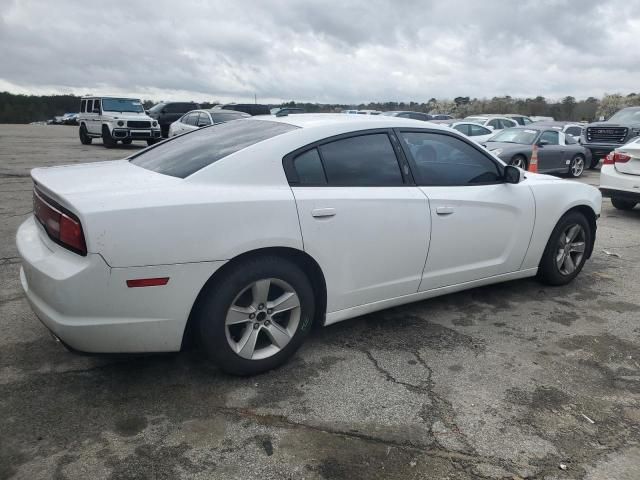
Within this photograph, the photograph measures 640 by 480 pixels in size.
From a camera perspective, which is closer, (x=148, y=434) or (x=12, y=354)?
(x=148, y=434)

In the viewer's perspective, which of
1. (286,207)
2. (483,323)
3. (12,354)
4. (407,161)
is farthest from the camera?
(483,323)

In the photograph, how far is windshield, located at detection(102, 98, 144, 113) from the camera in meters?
19.6

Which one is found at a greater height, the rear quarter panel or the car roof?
the car roof

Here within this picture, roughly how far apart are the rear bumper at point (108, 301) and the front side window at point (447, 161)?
177 cm

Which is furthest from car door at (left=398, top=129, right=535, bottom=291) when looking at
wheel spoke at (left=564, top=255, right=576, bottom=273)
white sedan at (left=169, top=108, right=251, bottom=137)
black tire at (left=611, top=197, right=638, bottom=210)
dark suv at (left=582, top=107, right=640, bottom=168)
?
dark suv at (left=582, top=107, right=640, bottom=168)

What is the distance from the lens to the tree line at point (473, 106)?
45.0 meters

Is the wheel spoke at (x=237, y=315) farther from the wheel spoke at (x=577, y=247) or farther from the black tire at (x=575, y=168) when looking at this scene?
the black tire at (x=575, y=168)

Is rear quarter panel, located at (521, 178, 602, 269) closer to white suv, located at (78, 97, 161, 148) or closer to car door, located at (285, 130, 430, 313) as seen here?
car door, located at (285, 130, 430, 313)

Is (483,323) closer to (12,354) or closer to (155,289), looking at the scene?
(155,289)

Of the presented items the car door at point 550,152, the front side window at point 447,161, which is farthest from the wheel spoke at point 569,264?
the car door at point 550,152

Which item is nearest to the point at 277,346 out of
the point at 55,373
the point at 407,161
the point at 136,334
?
the point at 136,334

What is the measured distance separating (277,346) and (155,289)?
0.85 metres

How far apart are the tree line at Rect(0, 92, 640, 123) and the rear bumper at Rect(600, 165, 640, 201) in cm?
2599

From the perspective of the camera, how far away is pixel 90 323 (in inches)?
103
